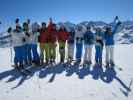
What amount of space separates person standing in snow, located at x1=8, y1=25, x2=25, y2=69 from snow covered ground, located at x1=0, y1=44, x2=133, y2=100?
2.64ft

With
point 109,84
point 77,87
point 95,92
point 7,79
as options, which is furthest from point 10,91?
point 109,84

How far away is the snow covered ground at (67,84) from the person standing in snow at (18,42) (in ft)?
2.64

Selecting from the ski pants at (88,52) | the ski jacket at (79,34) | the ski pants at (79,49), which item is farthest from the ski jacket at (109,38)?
the ski pants at (79,49)

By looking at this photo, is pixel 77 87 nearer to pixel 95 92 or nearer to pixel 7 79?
pixel 95 92

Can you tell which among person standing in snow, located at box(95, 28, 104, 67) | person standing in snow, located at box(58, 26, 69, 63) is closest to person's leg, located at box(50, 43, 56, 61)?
person standing in snow, located at box(58, 26, 69, 63)

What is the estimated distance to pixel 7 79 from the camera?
13219 mm

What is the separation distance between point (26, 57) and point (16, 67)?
0.96m

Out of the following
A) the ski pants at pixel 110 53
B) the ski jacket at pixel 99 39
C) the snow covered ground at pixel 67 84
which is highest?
the ski jacket at pixel 99 39

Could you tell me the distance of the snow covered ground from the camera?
35.4ft

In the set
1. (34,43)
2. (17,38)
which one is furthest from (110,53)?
(17,38)

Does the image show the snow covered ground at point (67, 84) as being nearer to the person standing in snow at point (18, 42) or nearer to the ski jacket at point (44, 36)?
the person standing in snow at point (18, 42)

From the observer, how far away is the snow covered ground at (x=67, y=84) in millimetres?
10797

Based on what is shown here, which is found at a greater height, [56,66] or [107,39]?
[107,39]

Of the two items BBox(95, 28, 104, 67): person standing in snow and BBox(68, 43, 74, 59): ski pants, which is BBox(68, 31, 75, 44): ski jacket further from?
BBox(95, 28, 104, 67): person standing in snow
